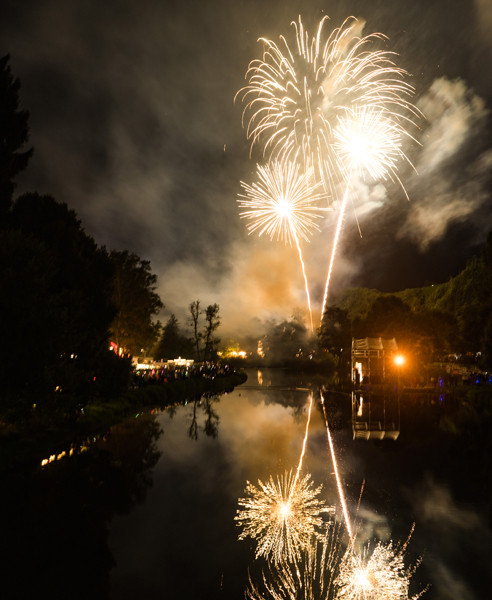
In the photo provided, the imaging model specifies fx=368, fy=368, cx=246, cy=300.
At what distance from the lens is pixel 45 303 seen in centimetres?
1268

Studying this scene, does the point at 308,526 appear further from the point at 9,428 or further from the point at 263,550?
the point at 9,428

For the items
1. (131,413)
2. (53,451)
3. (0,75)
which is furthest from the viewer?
(131,413)

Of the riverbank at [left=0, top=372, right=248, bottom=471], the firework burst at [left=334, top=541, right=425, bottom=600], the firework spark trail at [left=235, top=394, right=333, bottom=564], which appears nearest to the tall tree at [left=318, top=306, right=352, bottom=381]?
the riverbank at [left=0, top=372, right=248, bottom=471]

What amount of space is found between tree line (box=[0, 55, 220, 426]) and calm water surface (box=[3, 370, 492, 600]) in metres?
2.88

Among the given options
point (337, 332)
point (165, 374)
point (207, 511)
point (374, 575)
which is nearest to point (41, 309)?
point (207, 511)

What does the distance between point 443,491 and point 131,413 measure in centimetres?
1902

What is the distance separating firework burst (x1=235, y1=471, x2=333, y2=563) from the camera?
629 cm

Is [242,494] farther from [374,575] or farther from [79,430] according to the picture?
[79,430]

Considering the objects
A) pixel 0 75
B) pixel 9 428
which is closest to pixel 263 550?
pixel 9 428

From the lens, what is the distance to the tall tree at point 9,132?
597 inches

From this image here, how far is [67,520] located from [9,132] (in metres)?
15.5

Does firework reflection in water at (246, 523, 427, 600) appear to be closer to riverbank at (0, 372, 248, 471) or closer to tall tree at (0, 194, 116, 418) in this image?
riverbank at (0, 372, 248, 471)

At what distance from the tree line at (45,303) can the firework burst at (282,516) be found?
806cm

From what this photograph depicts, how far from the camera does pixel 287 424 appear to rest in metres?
19.2
